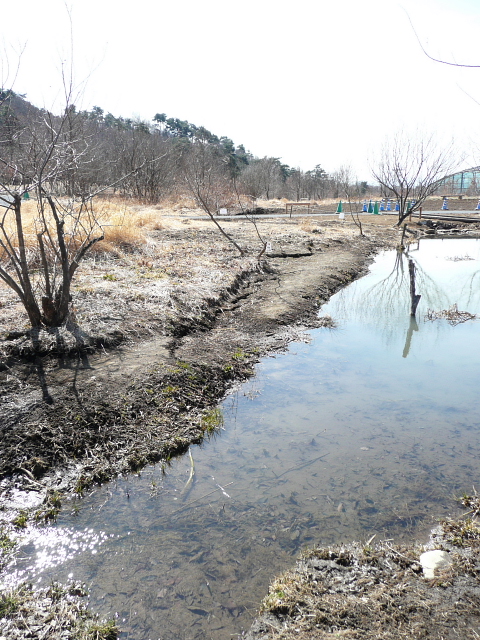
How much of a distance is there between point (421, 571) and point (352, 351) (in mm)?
4104

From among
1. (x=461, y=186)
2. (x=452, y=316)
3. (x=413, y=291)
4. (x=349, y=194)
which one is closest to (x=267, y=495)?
(x=413, y=291)

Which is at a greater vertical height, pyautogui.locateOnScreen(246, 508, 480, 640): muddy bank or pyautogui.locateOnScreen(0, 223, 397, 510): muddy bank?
pyautogui.locateOnScreen(0, 223, 397, 510): muddy bank

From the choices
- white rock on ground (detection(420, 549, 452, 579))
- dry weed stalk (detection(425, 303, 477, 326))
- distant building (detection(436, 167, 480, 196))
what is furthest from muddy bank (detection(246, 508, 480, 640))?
distant building (detection(436, 167, 480, 196))

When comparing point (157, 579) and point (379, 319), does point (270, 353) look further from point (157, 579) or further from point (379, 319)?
Answer: point (157, 579)

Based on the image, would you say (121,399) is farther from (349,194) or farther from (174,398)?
(349,194)

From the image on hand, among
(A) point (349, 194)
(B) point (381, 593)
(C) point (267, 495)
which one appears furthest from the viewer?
(A) point (349, 194)

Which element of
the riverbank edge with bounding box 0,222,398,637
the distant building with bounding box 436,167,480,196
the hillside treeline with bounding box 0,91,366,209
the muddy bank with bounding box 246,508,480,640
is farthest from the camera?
the distant building with bounding box 436,167,480,196

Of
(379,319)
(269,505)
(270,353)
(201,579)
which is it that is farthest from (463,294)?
(201,579)

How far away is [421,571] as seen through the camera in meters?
2.58

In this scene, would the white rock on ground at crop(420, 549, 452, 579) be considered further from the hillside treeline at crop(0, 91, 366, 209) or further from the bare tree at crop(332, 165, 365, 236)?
the bare tree at crop(332, 165, 365, 236)

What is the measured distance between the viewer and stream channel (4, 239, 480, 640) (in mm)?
2541

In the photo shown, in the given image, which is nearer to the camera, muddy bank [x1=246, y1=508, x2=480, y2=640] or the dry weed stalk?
muddy bank [x1=246, y1=508, x2=480, y2=640]

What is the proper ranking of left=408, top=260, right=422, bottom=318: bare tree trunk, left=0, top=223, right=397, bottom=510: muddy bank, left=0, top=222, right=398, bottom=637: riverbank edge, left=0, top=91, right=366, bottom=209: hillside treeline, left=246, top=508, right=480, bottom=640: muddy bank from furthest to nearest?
left=0, top=91, right=366, bottom=209: hillside treeline < left=408, top=260, right=422, bottom=318: bare tree trunk < left=0, top=223, right=397, bottom=510: muddy bank < left=0, top=222, right=398, bottom=637: riverbank edge < left=246, top=508, right=480, bottom=640: muddy bank

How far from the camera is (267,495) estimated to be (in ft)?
11.0
